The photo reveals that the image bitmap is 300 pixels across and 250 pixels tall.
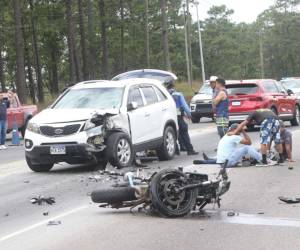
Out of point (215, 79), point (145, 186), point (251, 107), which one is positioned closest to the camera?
point (145, 186)

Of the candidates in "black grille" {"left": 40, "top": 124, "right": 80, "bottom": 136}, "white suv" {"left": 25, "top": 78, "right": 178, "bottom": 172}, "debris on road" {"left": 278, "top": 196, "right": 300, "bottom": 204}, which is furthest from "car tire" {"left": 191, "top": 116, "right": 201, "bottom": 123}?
"debris on road" {"left": 278, "top": 196, "right": 300, "bottom": 204}

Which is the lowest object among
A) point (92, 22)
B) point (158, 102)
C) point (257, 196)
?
point (257, 196)

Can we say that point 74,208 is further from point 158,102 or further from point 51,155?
point 158,102

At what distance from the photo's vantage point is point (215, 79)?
597 inches

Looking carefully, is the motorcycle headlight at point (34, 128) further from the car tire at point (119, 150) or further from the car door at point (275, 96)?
the car door at point (275, 96)

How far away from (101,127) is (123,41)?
5047 centimetres

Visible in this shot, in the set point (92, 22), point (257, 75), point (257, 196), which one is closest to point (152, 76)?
point (257, 196)

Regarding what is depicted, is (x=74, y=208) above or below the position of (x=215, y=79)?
below

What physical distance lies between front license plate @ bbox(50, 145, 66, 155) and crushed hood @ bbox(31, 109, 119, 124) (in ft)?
1.63

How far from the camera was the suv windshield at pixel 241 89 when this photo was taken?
22594 mm

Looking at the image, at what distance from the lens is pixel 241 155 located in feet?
42.6

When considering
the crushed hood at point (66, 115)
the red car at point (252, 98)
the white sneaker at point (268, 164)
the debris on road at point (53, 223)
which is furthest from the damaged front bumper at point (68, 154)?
the red car at point (252, 98)

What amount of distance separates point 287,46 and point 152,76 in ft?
278

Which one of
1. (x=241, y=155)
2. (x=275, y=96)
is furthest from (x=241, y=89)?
(x=241, y=155)
